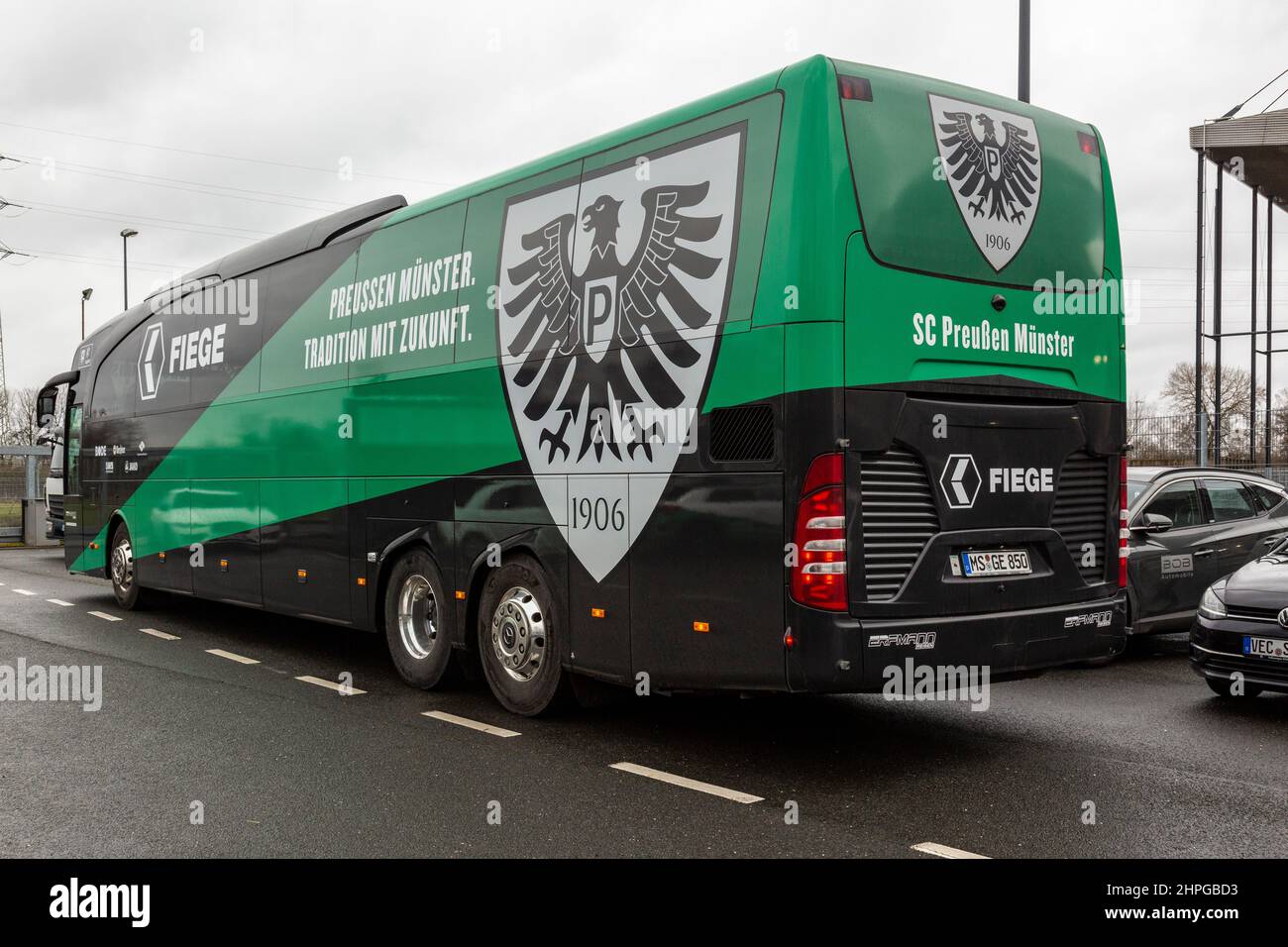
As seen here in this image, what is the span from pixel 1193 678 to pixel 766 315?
5614mm

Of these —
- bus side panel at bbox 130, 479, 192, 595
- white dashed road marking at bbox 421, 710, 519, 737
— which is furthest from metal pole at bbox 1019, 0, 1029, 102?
bus side panel at bbox 130, 479, 192, 595

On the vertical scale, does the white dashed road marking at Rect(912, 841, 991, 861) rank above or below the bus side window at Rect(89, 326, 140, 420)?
below

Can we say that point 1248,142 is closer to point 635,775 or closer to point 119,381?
point 119,381

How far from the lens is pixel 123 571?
13.8m

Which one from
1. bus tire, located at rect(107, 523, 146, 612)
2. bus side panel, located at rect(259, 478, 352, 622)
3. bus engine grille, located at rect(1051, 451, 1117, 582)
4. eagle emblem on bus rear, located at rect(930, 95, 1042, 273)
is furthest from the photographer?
bus tire, located at rect(107, 523, 146, 612)

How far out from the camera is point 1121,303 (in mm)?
6945

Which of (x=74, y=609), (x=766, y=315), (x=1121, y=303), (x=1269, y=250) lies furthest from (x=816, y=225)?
(x=1269, y=250)

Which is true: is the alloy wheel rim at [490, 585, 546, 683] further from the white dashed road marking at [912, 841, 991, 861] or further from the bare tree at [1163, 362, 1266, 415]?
the bare tree at [1163, 362, 1266, 415]

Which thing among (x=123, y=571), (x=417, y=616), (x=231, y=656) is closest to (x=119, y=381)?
(x=123, y=571)

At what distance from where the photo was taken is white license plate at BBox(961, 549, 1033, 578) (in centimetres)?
598

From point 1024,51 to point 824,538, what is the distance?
9.81 metres

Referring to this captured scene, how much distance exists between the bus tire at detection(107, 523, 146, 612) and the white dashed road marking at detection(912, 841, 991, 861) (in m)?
11.1

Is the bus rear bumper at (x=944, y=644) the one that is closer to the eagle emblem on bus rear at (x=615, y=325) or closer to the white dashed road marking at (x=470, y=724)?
the eagle emblem on bus rear at (x=615, y=325)
